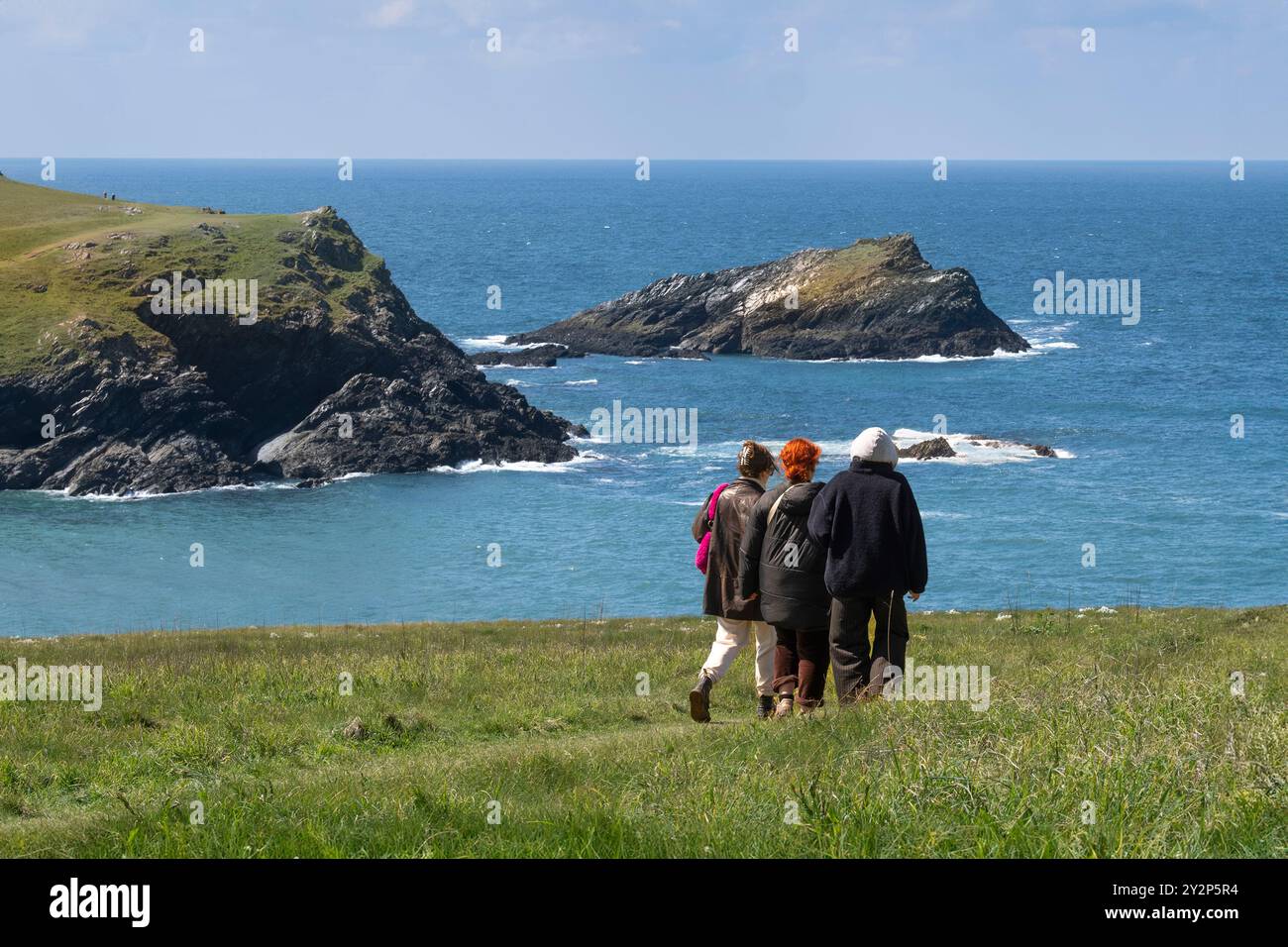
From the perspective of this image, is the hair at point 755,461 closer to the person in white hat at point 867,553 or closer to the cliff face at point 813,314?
the person in white hat at point 867,553

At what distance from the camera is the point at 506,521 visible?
75812mm

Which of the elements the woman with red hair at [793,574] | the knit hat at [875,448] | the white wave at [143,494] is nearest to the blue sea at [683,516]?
the white wave at [143,494]

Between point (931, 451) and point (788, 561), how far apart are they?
7430 cm

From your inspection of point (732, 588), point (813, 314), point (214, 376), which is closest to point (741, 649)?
point (732, 588)

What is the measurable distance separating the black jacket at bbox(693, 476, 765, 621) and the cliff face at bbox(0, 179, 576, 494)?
2852 inches

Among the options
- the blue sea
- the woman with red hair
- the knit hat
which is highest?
the knit hat

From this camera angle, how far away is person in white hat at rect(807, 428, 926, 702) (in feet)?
40.7

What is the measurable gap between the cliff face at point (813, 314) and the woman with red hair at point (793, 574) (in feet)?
377

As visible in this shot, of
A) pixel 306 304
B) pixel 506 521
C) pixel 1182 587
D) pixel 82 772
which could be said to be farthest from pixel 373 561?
pixel 82 772

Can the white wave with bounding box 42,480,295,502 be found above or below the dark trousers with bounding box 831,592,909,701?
below

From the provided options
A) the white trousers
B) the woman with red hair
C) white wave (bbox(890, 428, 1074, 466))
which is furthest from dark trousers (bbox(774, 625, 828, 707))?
white wave (bbox(890, 428, 1074, 466))

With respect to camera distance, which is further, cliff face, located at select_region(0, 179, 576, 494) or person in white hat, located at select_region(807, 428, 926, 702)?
cliff face, located at select_region(0, 179, 576, 494)

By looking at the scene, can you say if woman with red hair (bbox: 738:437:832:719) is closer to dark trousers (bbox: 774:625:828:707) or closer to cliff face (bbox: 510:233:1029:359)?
dark trousers (bbox: 774:625:828:707)
